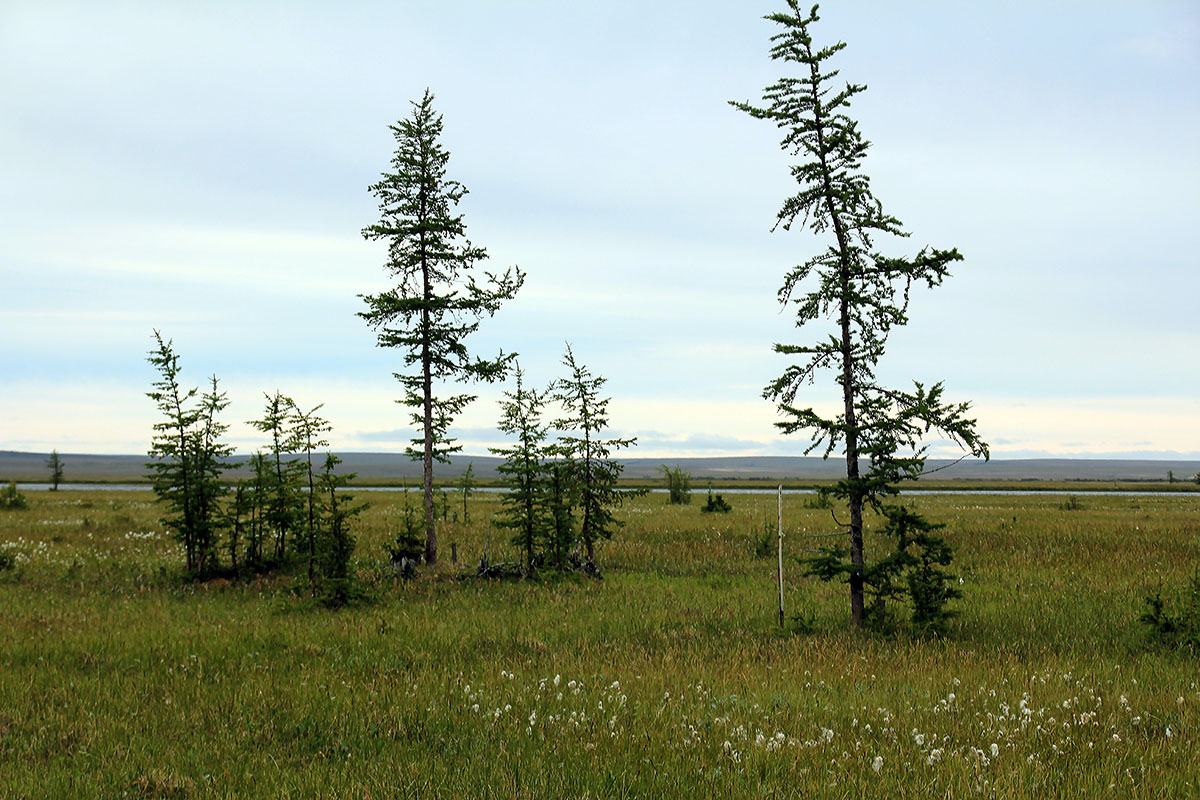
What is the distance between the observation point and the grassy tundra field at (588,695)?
6.21 metres

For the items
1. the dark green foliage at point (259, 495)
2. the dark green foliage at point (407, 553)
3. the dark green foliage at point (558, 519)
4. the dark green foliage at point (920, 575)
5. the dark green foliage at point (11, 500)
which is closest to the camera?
the dark green foliage at point (920, 575)

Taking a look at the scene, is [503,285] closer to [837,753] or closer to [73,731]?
[73,731]

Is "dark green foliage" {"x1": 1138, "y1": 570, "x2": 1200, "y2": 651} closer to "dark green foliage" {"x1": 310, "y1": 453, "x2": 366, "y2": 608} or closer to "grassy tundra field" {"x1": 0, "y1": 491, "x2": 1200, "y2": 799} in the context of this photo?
"grassy tundra field" {"x1": 0, "y1": 491, "x2": 1200, "y2": 799}

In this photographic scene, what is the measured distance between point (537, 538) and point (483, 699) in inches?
465

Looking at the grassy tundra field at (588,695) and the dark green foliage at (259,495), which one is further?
the dark green foliage at (259,495)

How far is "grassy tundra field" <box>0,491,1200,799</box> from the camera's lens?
20.4 ft

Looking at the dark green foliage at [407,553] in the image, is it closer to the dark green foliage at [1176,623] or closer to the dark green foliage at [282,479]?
the dark green foliage at [282,479]

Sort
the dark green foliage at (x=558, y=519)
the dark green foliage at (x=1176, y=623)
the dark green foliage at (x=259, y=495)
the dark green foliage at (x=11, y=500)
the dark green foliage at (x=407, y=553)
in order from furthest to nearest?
the dark green foliage at (x=11, y=500) < the dark green foliage at (x=259, y=495) < the dark green foliage at (x=407, y=553) < the dark green foliage at (x=558, y=519) < the dark green foliage at (x=1176, y=623)

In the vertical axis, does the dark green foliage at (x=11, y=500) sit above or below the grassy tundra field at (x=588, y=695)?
above

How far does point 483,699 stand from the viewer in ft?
26.8

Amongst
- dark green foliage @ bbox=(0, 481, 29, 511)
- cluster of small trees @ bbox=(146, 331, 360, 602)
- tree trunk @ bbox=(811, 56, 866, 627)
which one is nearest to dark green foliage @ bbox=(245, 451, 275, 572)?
cluster of small trees @ bbox=(146, 331, 360, 602)

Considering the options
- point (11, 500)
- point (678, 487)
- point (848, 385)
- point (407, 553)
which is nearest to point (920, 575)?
point (848, 385)

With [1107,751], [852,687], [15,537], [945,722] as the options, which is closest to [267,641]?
[852,687]

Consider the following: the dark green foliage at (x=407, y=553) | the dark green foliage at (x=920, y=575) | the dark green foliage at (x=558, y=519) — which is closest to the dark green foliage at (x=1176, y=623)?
the dark green foliage at (x=920, y=575)
